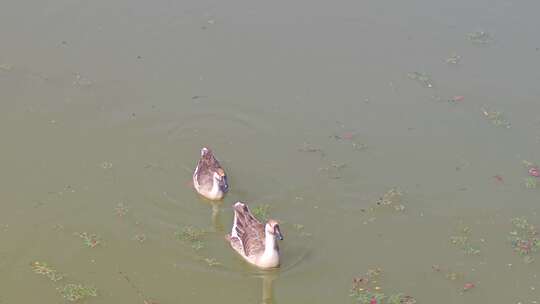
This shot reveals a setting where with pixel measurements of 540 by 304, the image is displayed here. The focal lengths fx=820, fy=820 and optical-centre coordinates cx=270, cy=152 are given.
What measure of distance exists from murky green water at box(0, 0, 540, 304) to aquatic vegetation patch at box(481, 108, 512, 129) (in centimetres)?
7

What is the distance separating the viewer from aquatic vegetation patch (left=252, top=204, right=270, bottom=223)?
11.2 meters

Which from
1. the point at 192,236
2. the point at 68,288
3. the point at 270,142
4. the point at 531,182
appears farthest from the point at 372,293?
the point at 68,288

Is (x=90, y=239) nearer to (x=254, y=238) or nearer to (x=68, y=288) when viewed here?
(x=68, y=288)

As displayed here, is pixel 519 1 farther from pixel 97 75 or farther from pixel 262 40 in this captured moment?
pixel 97 75

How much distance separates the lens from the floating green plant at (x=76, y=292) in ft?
32.1

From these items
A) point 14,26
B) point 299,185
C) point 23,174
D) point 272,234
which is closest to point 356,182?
point 299,185

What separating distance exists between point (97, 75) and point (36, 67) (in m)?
1.04

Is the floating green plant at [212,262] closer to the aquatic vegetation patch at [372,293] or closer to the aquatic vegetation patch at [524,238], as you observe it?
the aquatic vegetation patch at [372,293]

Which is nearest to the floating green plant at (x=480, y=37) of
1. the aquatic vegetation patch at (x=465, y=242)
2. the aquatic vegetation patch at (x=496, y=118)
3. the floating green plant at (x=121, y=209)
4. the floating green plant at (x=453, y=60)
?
the floating green plant at (x=453, y=60)

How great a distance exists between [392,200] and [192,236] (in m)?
2.93

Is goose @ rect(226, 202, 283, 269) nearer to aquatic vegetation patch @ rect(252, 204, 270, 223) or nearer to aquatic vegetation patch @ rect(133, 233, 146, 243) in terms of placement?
aquatic vegetation patch @ rect(252, 204, 270, 223)

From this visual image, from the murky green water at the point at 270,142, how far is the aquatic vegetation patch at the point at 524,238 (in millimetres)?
96

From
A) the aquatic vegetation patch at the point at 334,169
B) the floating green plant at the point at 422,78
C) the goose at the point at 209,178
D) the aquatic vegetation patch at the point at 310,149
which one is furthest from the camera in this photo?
the floating green plant at the point at 422,78

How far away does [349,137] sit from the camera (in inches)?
502
